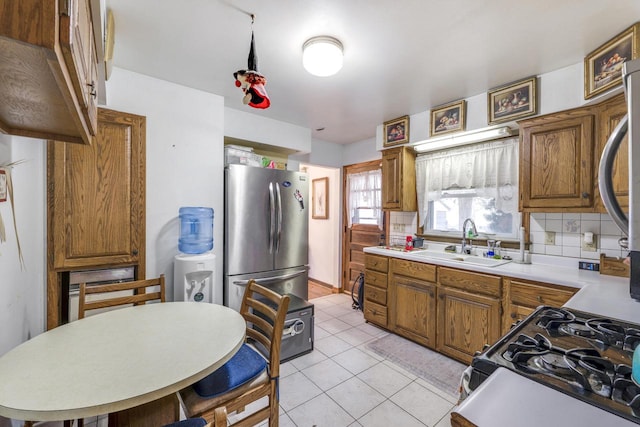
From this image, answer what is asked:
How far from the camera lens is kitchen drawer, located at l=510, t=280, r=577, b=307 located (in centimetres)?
182

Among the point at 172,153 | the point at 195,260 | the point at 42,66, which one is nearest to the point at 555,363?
the point at 42,66

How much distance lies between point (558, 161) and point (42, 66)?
9.56 ft

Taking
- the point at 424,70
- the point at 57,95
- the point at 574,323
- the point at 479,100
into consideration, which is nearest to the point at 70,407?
the point at 57,95

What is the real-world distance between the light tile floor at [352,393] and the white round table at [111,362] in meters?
0.91

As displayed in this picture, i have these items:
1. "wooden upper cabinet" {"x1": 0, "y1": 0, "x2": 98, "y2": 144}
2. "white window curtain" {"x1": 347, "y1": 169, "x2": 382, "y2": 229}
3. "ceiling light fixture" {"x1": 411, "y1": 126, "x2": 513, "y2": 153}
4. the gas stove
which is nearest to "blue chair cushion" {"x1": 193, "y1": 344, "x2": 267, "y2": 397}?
the gas stove

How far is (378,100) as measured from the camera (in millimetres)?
2736

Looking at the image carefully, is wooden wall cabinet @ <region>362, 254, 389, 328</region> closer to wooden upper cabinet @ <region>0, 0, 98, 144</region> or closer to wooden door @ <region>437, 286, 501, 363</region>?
wooden door @ <region>437, 286, 501, 363</region>

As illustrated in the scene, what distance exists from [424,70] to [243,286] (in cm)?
250

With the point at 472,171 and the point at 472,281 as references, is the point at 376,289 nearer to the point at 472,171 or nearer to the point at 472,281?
the point at 472,281

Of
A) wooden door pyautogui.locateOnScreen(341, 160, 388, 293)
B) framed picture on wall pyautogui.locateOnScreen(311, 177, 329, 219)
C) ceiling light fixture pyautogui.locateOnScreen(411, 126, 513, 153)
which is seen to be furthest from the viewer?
framed picture on wall pyautogui.locateOnScreen(311, 177, 329, 219)

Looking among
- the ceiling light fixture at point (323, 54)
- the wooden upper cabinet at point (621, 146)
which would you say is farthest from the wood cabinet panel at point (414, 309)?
the ceiling light fixture at point (323, 54)

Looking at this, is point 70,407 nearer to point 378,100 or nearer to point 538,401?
point 538,401

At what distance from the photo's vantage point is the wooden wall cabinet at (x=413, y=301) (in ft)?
8.41

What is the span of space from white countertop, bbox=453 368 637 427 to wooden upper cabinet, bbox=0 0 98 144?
120 cm
